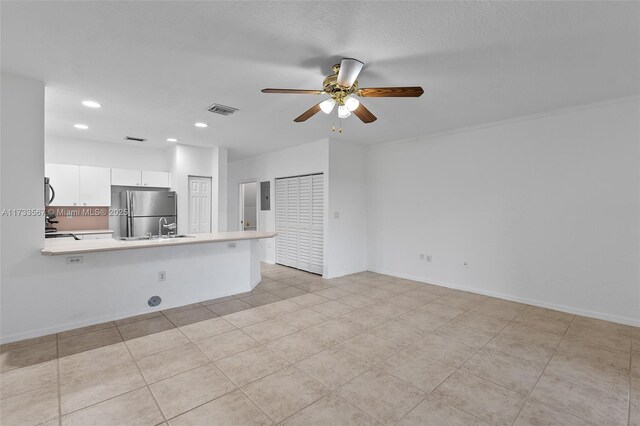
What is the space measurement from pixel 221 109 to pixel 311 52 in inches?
69.4

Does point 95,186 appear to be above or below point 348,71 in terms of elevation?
below

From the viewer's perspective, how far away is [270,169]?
652 centimetres

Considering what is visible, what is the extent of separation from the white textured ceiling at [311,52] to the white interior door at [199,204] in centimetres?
212

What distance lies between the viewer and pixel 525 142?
3951 mm

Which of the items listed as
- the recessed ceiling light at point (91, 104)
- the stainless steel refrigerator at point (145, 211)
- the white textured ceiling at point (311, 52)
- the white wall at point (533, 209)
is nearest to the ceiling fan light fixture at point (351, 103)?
the white textured ceiling at point (311, 52)

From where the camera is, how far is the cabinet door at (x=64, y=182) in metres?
4.68

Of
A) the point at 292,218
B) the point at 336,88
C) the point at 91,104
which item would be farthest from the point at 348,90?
the point at 292,218

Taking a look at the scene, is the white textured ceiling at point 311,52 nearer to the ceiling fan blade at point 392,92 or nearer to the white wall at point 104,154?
the ceiling fan blade at point 392,92

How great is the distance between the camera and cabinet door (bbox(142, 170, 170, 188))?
18.1ft

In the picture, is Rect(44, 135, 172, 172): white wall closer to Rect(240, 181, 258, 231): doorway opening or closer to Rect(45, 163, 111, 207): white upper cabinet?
Rect(45, 163, 111, 207): white upper cabinet

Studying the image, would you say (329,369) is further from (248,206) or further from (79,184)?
(248,206)

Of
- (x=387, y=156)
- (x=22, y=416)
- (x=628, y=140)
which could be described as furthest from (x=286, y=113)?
(x=628, y=140)

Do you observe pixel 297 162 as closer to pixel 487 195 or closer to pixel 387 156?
pixel 387 156

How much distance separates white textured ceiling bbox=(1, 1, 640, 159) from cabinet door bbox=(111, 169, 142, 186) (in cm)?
155
